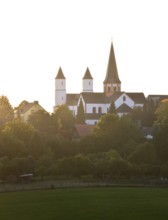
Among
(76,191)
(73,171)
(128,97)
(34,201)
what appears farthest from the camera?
(128,97)

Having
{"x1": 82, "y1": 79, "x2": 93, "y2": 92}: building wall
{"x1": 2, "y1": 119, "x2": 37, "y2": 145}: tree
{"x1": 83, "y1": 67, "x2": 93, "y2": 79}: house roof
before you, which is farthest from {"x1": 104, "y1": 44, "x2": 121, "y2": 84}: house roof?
{"x1": 2, "y1": 119, "x2": 37, "y2": 145}: tree

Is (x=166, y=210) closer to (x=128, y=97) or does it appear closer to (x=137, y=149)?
(x=137, y=149)

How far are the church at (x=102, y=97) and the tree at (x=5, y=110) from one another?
15885 mm

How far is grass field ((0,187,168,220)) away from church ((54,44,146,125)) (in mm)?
82001

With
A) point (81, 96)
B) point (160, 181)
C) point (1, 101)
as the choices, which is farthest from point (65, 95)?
point (160, 181)

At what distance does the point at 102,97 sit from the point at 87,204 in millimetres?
97686

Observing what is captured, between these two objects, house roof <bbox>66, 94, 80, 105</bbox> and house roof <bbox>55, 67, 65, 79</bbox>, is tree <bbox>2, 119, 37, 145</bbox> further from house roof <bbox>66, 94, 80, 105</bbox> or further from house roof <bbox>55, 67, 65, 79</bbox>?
house roof <bbox>55, 67, 65, 79</bbox>

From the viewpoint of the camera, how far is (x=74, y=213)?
4300cm

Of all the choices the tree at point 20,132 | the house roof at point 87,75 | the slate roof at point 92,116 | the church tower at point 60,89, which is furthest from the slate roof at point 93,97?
the tree at point 20,132

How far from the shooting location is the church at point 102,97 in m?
139

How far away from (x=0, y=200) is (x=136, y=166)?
63.1ft

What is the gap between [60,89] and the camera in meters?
152

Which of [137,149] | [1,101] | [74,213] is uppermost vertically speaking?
[1,101]

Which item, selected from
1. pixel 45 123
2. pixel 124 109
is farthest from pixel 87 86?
pixel 45 123
